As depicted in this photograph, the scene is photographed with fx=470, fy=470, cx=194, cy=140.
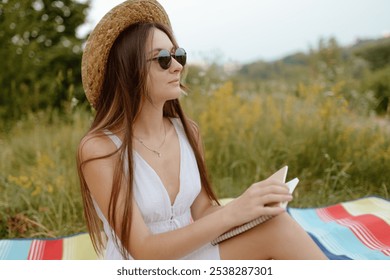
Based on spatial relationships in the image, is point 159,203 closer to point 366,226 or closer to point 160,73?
point 160,73

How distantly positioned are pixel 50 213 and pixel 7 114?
4.59 meters

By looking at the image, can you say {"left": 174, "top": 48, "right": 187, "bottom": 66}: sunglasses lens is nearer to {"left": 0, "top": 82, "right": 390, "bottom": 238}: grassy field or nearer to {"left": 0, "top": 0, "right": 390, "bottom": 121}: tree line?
{"left": 0, "top": 82, "right": 390, "bottom": 238}: grassy field

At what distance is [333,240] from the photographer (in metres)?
3.09

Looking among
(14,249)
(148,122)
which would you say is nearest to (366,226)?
(148,122)

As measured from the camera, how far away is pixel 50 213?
357cm

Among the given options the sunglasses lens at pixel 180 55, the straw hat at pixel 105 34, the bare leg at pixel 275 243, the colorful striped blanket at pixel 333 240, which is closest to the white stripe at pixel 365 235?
the colorful striped blanket at pixel 333 240

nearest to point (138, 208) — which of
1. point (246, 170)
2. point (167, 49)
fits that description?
point (167, 49)

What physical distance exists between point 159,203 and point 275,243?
525 mm

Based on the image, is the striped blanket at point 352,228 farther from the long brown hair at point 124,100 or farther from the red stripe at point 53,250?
the red stripe at point 53,250

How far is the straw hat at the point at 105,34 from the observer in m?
2.07

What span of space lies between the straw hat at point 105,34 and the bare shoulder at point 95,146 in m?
0.27

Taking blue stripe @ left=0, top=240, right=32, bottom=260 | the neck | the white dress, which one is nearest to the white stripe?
the white dress
